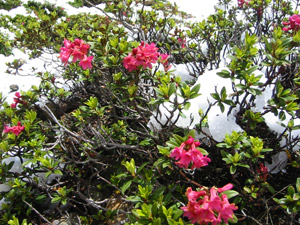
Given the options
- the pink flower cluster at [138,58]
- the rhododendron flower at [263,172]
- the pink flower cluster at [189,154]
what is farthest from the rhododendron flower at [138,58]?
the rhododendron flower at [263,172]

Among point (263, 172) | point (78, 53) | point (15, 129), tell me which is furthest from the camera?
point (15, 129)

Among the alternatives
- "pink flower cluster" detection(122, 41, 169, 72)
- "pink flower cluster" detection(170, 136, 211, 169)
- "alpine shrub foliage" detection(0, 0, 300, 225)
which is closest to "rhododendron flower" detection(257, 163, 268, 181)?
"alpine shrub foliage" detection(0, 0, 300, 225)

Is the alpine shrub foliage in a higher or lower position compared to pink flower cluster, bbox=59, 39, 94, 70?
lower

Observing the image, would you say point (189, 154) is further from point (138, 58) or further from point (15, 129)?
point (15, 129)

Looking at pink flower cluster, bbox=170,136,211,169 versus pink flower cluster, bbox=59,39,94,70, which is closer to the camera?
pink flower cluster, bbox=170,136,211,169

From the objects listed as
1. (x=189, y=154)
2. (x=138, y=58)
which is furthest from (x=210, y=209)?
(x=138, y=58)

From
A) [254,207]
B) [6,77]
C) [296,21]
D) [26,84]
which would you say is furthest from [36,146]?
[6,77]

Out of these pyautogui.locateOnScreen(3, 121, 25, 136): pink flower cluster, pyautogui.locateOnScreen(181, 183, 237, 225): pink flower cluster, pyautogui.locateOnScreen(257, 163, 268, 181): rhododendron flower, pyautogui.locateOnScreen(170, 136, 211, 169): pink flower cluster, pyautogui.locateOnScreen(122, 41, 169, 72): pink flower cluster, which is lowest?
pyautogui.locateOnScreen(181, 183, 237, 225): pink flower cluster

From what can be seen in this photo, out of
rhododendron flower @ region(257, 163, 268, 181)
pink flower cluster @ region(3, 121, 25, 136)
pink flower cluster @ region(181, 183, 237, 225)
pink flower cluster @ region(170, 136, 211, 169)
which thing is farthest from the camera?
pink flower cluster @ region(3, 121, 25, 136)

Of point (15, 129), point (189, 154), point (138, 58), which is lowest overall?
point (189, 154)

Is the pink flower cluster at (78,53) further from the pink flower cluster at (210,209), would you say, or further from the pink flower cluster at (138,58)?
the pink flower cluster at (210,209)

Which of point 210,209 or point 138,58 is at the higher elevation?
point 138,58

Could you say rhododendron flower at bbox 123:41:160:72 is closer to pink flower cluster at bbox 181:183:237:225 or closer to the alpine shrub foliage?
the alpine shrub foliage

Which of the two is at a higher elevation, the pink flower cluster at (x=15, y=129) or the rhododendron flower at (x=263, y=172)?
the pink flower cluster at (x=15, y=129)
